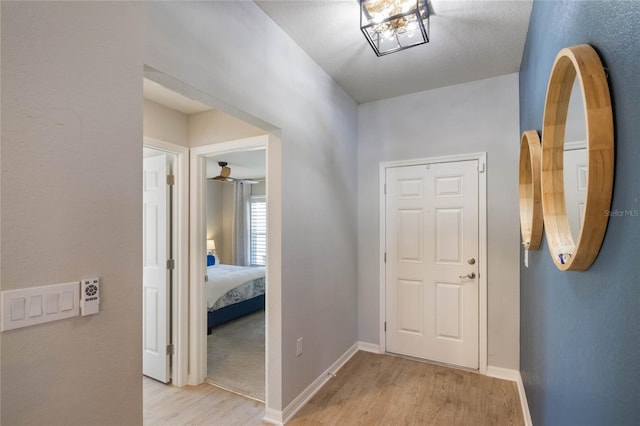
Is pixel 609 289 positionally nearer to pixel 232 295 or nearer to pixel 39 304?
pixel 39 304

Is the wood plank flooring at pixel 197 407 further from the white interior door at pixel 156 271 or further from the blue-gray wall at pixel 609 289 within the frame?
the blue-gray wall at pixel 609 289

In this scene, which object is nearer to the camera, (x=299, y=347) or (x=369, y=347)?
(x=299, y=347)

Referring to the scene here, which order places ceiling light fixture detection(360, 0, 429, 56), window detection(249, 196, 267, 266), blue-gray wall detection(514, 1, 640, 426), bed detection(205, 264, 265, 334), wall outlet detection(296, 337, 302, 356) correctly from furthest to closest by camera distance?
window detection(249, 196, 267, 266), bed detection(205, 264, 265, 334), wall outlet detection(296, 337, 302, 356), ceiling light fixture detection(360, 0, 429, 56), blue-gray wall detection(514, 1, 640, 426)

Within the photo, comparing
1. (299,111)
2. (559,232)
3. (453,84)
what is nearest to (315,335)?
(299,111)

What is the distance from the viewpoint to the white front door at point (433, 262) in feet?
9.40

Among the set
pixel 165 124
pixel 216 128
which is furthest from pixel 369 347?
pixel 165 124

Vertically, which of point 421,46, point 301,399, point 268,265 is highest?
point 421,46

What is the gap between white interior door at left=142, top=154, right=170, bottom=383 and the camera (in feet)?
8.70

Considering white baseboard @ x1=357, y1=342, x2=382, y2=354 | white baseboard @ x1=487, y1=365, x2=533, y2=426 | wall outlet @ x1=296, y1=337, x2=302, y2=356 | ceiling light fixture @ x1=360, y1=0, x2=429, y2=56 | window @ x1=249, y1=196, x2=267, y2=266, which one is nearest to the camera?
ceiling light fixture @ x1=360, y1=0, x2=429, y2=56

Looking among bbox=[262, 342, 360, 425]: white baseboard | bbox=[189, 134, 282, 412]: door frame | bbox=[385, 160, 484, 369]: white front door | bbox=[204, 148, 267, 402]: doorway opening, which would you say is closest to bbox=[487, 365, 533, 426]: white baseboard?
bbox=[385, 160, 484, 369]: white front door

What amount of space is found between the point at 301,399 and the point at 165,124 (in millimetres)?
2452

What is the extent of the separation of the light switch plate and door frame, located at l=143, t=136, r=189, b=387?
1.63 m

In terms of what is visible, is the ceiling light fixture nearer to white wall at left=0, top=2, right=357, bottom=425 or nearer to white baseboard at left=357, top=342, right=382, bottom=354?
white wall at left=0, top=2, right=357, bottom=425

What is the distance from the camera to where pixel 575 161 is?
36.6 inches
